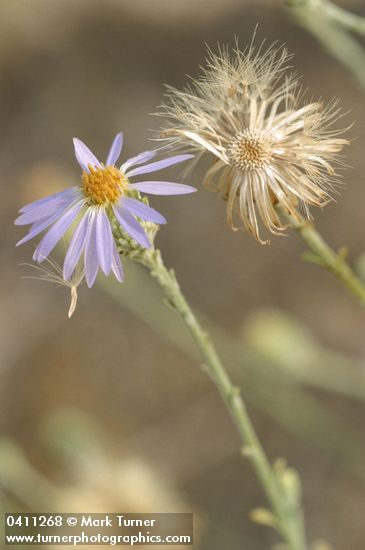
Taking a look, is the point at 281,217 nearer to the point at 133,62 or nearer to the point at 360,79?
the point at 360,79

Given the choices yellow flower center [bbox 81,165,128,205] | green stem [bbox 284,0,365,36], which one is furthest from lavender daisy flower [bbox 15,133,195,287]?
green stem [bbox 284,0,365,36]

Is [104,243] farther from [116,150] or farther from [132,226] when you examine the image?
[116,150]

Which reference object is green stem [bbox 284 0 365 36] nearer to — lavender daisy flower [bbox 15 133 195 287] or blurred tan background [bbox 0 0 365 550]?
lavender daisy flower [bbox 15 133 195 287]

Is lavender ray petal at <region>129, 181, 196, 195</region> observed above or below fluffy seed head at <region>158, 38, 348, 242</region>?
below

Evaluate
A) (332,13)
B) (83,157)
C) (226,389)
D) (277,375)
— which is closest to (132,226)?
(83,157)

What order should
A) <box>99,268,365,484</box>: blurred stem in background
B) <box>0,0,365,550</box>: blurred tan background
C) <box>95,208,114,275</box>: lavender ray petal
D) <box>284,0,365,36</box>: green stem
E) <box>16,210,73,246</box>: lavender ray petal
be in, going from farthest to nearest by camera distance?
<box>0,0,365,550</box>: blurred tan background
<box>99,268,365,484</box>: blurred stem in background
<box>284,0,365,36</box>: green stem
<box>16,210,73,246</box>: lavender ray petal
<box>95,208,114,275</box>: lavender ray petal

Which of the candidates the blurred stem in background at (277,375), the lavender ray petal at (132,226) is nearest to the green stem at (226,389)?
the lavender ray petal at (132,226)

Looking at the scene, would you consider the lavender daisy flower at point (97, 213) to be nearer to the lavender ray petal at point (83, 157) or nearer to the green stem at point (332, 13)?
the lavender ray petal at point (83, 157)

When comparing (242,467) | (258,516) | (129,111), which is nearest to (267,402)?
(242,467)
